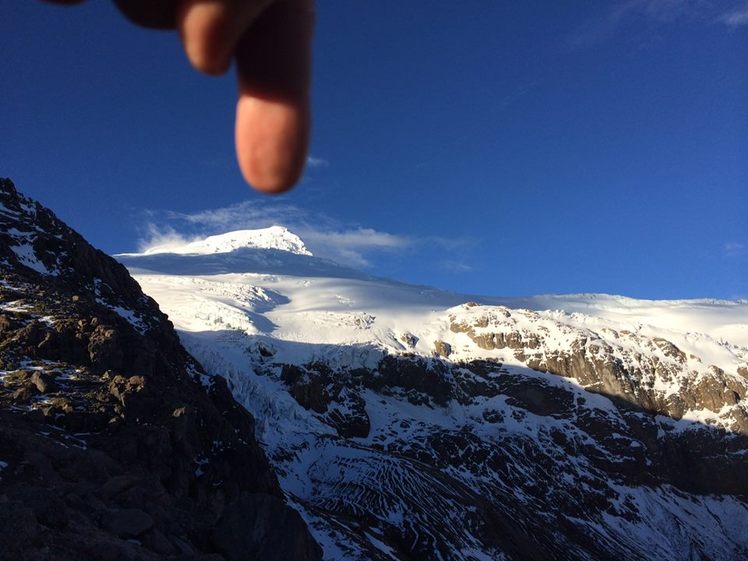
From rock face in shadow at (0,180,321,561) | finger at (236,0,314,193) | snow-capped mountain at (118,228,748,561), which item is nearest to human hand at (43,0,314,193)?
finger at (236,0,314,193)

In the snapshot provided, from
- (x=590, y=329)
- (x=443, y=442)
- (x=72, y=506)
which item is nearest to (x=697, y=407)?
(x=590, y=329)

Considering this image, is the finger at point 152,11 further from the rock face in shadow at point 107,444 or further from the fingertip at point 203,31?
the rock face in shadow at point 107,444

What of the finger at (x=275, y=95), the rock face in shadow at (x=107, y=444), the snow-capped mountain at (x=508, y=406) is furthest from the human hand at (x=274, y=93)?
the snow-capped mountain at (x=508, y=406)

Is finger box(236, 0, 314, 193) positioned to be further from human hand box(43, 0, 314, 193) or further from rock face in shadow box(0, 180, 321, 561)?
rock face in shadow box(0, 180, 321, 561)

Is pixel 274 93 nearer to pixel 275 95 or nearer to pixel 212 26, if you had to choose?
pixel 275 95

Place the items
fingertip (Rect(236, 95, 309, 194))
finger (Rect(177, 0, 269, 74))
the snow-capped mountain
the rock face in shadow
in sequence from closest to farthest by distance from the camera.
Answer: finger (Rect(177, 0, 269, 74))
fingertip (Rect(236, 95, 309, 194))
the rock face in shadow
the snow-capped mountain

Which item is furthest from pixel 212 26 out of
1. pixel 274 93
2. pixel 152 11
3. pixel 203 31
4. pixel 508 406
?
pixel 508 406

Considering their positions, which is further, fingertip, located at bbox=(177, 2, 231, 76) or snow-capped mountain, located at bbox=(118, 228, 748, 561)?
snow-capped mountain, located at bbox=(118, 228, 748, 561)
